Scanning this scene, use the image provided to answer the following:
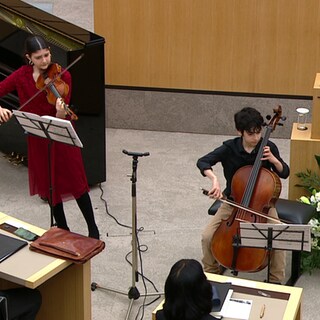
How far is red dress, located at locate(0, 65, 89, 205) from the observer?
18.3ft

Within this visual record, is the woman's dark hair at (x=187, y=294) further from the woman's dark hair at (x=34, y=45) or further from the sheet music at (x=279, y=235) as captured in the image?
the woman's dark hair at (x=34, y=45)

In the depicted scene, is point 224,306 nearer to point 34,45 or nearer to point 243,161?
point 243,161

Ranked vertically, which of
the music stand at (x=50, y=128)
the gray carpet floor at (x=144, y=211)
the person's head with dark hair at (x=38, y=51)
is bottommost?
the gray carpet floor at (x=144, y=211)

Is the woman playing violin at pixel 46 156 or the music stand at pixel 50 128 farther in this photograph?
the woman playing violin at pixel 46 156

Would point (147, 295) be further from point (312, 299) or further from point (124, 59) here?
point (124, 59)

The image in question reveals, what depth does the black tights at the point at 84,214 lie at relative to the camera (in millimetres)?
5789

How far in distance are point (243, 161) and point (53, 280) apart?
140 cm

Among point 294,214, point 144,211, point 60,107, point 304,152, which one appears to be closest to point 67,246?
point 60,107

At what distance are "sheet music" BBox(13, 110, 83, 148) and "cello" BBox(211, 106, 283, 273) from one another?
38.6 inches

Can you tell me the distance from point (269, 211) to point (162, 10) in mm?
3080

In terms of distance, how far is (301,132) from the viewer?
20.4ft

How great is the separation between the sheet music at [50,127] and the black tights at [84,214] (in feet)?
2.25

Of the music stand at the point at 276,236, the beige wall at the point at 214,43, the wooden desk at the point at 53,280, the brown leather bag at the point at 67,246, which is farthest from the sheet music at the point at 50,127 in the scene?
the beige wall at the point at 214,43

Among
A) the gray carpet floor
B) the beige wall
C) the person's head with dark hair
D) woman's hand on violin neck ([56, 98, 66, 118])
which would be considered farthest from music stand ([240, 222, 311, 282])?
the beige wall
